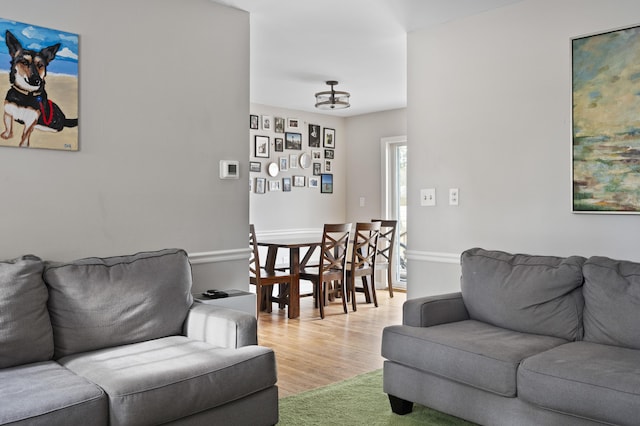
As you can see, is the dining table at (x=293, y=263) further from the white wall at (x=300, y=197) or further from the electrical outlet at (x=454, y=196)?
the electrical outlet at (x=454, y=196)

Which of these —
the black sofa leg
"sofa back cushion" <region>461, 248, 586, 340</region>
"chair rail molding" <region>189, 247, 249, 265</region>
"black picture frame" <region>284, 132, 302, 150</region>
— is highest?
"black picture frame" <region>284, 132, 302, 150</region>

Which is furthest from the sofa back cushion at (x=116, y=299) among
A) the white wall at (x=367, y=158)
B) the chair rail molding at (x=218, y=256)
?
the white wall at (x=367, y=158)

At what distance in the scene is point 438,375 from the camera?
262 cm

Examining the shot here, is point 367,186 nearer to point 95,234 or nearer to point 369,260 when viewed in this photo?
point 369,260

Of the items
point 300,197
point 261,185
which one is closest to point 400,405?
point 261,185

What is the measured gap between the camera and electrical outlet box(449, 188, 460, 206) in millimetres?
3818

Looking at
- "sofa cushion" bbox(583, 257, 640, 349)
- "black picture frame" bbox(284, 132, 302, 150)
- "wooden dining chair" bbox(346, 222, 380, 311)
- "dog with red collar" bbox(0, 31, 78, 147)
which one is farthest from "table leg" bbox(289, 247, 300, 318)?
"sofa cushion" bbox(583, 257, 640, 349)

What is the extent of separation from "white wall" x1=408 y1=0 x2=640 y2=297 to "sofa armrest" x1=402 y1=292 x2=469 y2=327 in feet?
2.23

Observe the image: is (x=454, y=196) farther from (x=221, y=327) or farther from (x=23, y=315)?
(x=23, y=315)

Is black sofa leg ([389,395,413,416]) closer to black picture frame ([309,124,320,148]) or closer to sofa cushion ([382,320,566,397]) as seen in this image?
sofa cushion ([382,320,566,397])

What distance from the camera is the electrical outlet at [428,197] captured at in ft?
13.0

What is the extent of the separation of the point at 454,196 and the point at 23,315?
9.08 feet

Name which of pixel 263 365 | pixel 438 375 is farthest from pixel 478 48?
pixel 263 365

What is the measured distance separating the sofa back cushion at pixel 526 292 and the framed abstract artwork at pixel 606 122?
472mm
